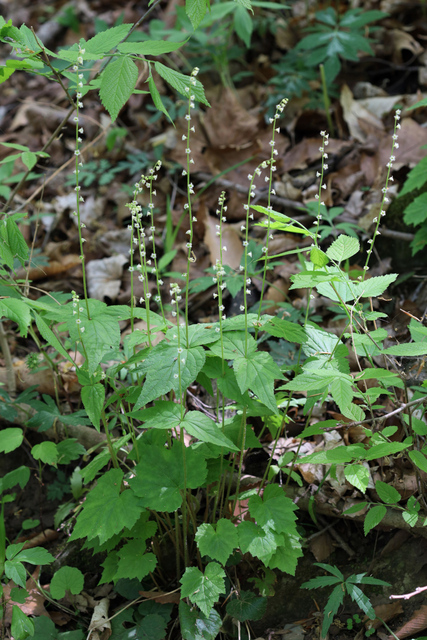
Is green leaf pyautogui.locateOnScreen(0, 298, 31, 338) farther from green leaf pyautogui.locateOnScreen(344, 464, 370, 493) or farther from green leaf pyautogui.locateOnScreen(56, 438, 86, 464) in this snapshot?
green leaf pyautogui.locateOnScreen(344, 464, 370, 493)

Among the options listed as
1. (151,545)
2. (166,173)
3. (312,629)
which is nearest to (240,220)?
(166,173)

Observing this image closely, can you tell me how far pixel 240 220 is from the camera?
3969 millimetres

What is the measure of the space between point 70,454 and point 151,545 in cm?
59

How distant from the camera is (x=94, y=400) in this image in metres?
1.78

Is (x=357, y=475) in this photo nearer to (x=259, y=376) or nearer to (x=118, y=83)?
(x=259, y=376)

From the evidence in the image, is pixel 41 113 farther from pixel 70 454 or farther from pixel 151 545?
pixel 151 545

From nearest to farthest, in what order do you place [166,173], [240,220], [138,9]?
1. [240,220]
2. [166,173]
3. [138,9]

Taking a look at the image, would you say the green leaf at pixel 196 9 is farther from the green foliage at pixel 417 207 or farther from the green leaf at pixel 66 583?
the green leaf at pixel 66 583

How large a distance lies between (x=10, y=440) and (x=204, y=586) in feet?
3.58

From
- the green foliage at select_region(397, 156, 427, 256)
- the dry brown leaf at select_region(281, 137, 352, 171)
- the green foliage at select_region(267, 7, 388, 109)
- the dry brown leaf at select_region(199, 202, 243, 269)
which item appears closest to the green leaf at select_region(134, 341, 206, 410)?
the green foliage at select_region(397, 156, 427, 256)

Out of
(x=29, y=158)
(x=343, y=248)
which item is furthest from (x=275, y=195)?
(x=343, y=248)

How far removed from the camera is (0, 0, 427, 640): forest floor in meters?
2.12

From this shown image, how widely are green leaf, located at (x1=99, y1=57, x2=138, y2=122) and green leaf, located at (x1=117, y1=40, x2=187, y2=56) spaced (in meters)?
0.05

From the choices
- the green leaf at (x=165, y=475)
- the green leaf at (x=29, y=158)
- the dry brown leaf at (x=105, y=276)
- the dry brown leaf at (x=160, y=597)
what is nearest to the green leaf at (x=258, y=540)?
the green leaf at (x=165, y=475)
